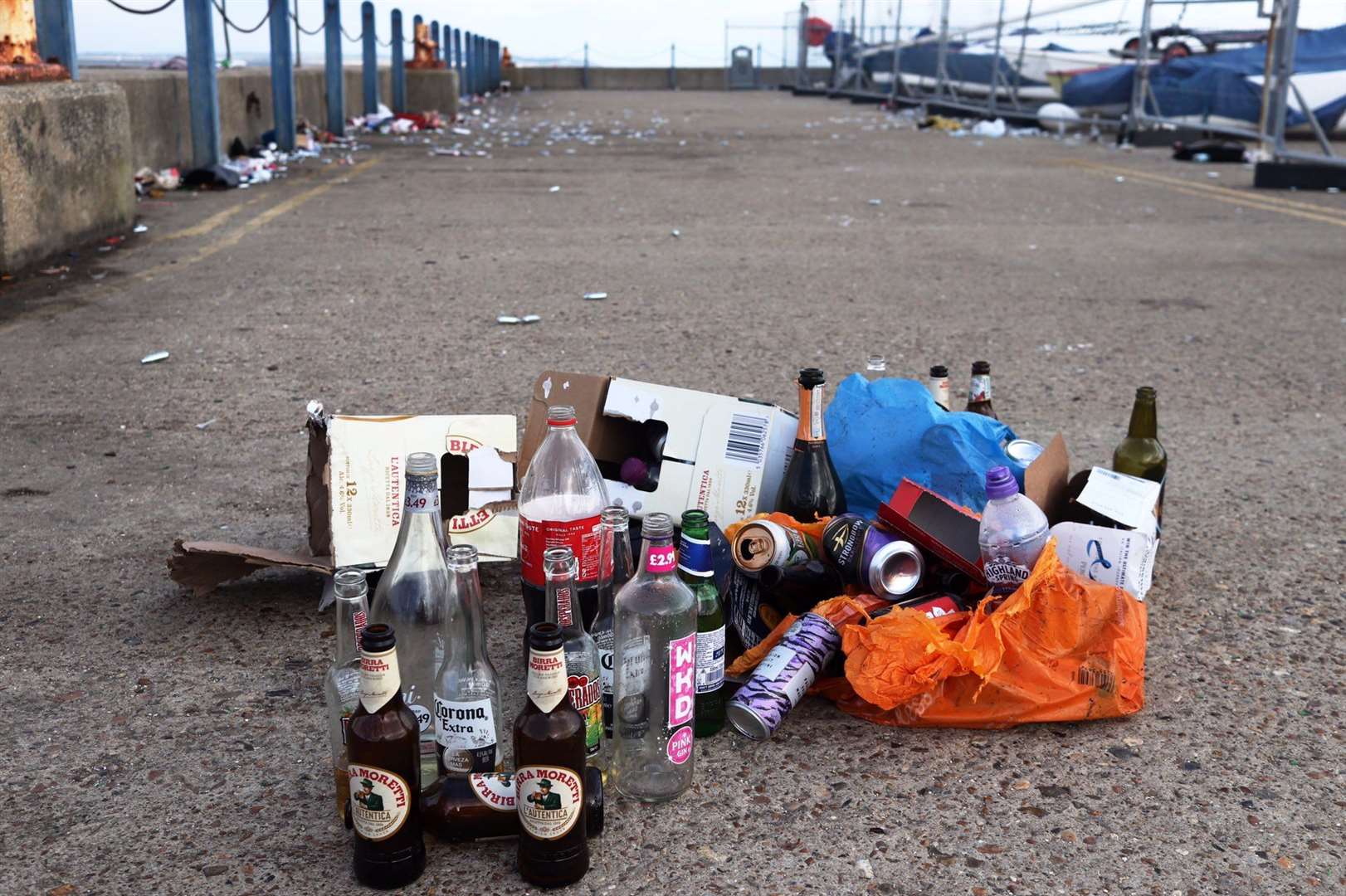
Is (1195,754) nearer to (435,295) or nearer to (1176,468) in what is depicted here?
(1176,468)

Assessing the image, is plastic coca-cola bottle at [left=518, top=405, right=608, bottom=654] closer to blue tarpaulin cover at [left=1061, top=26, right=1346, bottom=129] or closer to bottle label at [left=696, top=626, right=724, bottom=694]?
bottle label at [left=696, top=626, right=724, bottom=694]

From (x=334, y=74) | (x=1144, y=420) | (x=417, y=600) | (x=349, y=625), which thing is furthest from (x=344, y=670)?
(x=334, y=74)

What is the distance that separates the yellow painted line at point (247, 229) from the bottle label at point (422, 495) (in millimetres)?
5010

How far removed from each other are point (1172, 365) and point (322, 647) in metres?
3.70

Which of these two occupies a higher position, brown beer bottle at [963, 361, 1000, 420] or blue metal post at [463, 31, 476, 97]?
blue metal post at [463, 31, 476, 97]

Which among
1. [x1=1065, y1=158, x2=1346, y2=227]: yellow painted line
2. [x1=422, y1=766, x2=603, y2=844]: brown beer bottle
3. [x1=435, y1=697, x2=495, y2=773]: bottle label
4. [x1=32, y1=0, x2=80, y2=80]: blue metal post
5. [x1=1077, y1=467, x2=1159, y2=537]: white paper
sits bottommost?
[x1=422, y1=766, x2=603, y2=844]: brown beer bottle

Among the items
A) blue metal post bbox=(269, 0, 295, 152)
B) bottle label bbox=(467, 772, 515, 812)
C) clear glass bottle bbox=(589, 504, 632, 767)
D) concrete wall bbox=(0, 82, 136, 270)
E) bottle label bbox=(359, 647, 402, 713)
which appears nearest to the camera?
bottle label bbox=(359, 647, 402, 713)

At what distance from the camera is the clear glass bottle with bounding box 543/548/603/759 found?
6.95ft

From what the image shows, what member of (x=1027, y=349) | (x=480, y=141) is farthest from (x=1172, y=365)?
(x=480, y=141)

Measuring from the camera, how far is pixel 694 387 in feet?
15.3

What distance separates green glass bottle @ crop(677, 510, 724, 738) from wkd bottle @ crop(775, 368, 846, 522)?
0.60 metres

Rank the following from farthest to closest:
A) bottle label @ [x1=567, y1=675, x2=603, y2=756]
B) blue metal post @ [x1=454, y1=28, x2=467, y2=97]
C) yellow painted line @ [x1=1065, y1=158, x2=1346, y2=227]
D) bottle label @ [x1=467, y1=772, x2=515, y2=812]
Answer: blue metal post @ [x1=454, y1=28, x2=467, y2=97], yellow painted line @ [x1=1065, y1=158, x2=1346, y2=227], bottle label @ [x1=567, y1=675, x2=603, y2=756], bottle label @ [x1=467, y1=772, x2=515, y2=812]

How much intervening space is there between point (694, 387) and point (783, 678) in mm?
2337

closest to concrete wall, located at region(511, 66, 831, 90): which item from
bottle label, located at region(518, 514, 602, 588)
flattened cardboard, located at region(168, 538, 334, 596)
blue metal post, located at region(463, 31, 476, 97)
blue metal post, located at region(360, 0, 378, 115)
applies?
blue metal post, located at region(463, 31, 476, 97)
